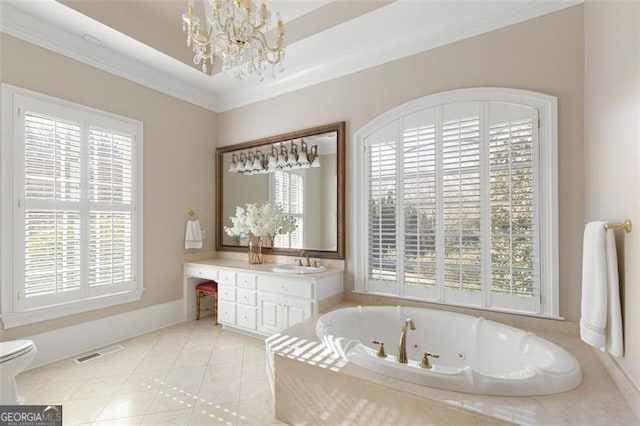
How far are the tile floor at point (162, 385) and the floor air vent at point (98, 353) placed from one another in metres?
0.06

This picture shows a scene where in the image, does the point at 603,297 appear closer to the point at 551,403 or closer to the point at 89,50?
the point at 551,403

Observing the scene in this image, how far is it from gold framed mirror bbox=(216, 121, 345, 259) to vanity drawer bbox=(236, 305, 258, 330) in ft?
2.33

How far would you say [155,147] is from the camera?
3533mm

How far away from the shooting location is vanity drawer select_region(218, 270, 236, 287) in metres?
3.39

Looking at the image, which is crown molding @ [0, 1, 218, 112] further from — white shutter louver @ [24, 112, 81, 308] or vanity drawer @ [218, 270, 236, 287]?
vanity drawer @ [218, 270, 236, 287]

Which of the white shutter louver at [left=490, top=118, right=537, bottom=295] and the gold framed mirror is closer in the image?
the white shutter louver at [left=490, top=118, right=537, bottom=295]

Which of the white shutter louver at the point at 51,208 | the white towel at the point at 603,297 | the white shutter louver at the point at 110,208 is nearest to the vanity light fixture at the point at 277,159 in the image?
the white shutter louver at the point at 110,208

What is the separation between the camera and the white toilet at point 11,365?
Result: 6.00 ft

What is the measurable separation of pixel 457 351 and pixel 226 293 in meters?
2.37

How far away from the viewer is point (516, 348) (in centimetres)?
196

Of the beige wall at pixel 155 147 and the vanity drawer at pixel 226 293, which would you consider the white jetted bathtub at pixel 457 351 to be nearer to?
the vanity drawer at pixel 226 293

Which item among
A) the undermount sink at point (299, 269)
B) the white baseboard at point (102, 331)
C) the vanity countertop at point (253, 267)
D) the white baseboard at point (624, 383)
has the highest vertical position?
the undermount sink at point (299, 269)

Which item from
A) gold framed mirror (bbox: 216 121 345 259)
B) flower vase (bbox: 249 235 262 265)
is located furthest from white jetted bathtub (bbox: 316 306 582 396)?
flower vase (bbox: 249 235 262 265)

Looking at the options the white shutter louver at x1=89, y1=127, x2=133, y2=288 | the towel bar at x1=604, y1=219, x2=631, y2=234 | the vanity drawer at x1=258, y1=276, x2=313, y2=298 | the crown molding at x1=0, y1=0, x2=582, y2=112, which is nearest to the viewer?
the towel bar at x1=604, y1=219, x2=631, y2=234
